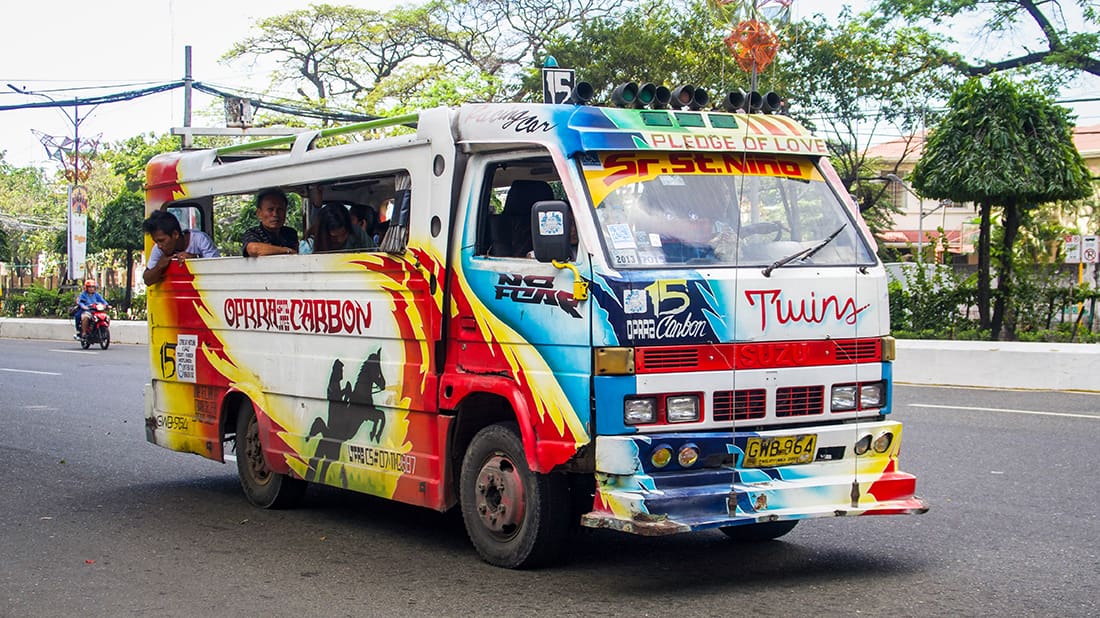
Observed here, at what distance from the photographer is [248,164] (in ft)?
29.8

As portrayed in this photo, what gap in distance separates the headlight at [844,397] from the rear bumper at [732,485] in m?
0.11

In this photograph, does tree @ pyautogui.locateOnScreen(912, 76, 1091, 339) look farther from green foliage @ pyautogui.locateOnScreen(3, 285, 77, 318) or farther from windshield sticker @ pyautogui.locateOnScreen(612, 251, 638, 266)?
green foliage @ pyautogui.locateOnScreen(3, 285, 77, 318)

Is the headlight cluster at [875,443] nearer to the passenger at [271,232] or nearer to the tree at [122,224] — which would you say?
the passenger at [271,232]

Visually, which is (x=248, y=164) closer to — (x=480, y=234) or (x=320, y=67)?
(x=480, y=234)

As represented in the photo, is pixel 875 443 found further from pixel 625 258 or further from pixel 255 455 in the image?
pixel 255 455

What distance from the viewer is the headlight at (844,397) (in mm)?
6605

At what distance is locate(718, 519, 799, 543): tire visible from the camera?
7328 mm

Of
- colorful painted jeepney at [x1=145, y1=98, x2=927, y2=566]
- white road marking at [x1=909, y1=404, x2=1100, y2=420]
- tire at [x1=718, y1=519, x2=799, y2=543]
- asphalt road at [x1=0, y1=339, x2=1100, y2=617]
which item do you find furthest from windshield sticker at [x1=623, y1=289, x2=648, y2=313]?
white road marking at [x1=909, y1=404, x2=1100, y2=420]

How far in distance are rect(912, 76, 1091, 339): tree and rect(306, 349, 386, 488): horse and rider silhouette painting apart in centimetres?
1414

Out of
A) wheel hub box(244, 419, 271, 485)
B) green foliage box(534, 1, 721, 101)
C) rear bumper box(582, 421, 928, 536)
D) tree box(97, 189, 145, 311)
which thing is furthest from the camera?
tree box(97, 189, 145, 311)

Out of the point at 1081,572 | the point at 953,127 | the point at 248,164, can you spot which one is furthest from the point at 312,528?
the point at 953,127

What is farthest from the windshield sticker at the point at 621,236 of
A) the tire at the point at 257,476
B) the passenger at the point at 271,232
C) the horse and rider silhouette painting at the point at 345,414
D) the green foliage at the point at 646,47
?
the green foliage at the point at 646,47

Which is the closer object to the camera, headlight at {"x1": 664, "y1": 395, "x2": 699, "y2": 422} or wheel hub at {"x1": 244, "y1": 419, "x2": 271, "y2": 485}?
headlight at {"x1": 664, "y1": 395, "x2": 699, "y2": 422}

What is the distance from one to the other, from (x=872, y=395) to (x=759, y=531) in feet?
3.64
